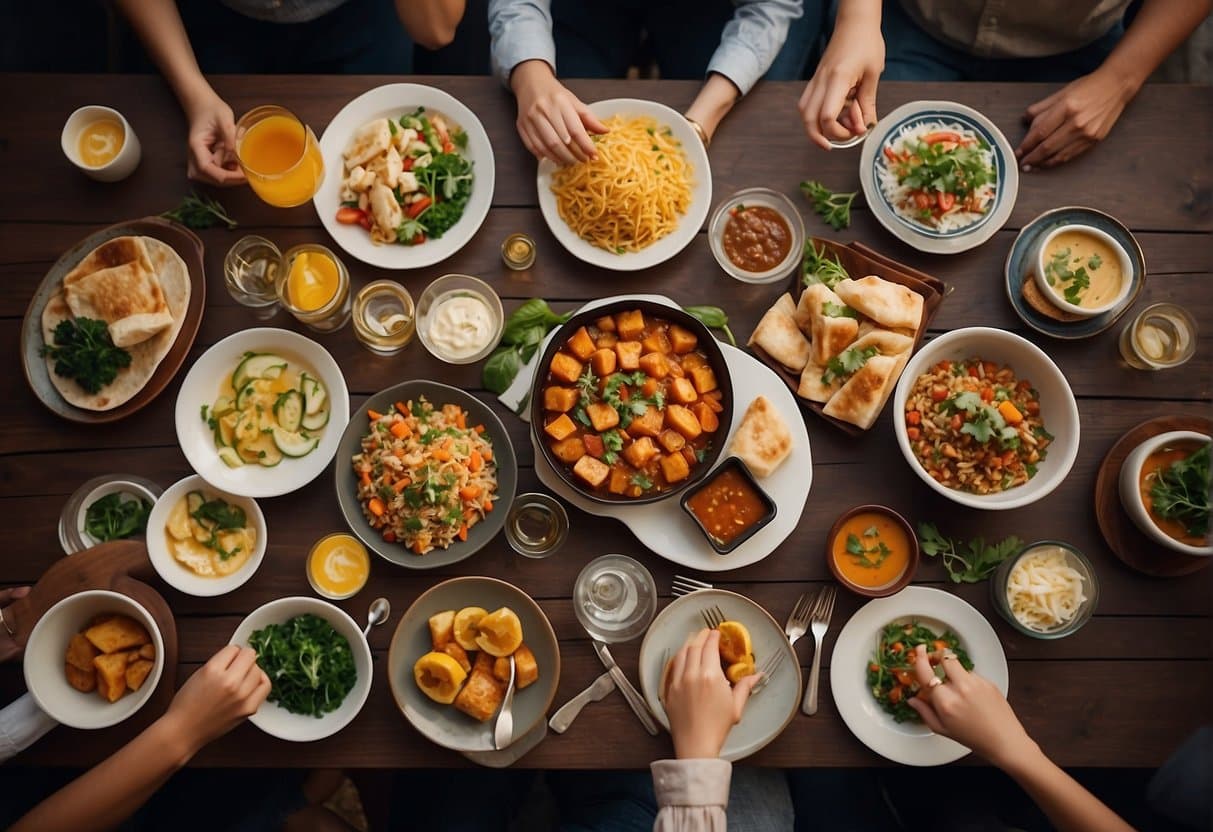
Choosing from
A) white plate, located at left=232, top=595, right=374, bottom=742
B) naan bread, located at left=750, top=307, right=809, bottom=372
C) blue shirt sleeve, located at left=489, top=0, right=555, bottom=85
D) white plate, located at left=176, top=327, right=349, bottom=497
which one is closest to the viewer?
white plate, located at left=232, top=595, right=374, bottom=742

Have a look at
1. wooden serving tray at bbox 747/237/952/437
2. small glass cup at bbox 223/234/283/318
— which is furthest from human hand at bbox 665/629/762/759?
small glass cup at bbox 223/234/283/318

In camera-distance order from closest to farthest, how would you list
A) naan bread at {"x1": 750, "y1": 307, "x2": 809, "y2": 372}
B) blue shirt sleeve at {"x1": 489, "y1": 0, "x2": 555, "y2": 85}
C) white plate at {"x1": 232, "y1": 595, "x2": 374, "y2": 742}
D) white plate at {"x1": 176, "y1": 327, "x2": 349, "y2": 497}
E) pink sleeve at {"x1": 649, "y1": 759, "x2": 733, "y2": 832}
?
1. pink sleeve at {"x1": 649, "y1": 759, "x2": 733, "y2": 832}
2. white plate at {"x1": 232, "y1": 595, "x2": 374, "y2": 742}
3. white plate at {"x1": 176, "y1": 327, "x2": 349, "y2": 497}
4. naan bread at {"x1": 750, "y1": 307, "x2": 809, "y2": 372}
5. blue shirt sleeve at {"x1": 489, "y1": 0, "x2": 555, "y2": 85}

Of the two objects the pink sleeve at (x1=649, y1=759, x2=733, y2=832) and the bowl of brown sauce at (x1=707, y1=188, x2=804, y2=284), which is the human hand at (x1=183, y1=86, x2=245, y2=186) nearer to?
the bowl of brown sauce at (x1=707, y1=188, x2=804, y2=284)

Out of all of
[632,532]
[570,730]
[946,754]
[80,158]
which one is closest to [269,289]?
[80,158]

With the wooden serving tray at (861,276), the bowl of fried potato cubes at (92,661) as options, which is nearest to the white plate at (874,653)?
the wooden serving tray at (861,276)

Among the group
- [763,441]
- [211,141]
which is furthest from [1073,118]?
[211,141]

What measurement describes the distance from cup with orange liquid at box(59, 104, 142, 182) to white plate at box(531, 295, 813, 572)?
1690 mm

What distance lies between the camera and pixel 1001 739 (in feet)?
7.57

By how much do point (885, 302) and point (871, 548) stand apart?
0.80 metres

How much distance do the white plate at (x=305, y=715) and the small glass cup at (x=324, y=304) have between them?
35.9 inches

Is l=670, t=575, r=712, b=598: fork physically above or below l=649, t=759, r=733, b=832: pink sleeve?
above

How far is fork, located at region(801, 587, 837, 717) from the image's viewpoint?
8.07 ft

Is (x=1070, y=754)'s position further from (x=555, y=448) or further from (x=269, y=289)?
(x=269, y=289)

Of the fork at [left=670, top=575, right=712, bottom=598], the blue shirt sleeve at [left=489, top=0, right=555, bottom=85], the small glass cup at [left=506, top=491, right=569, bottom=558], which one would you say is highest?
the blue shirt sleeve at [left=489, top=0, right=555, bottom=85]
